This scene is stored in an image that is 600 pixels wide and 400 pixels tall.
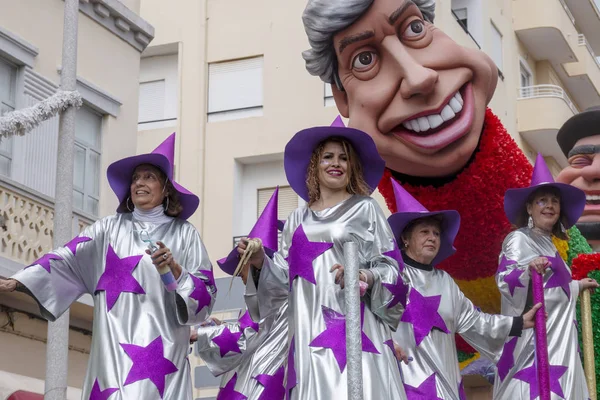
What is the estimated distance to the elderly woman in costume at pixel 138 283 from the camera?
20.9 ft

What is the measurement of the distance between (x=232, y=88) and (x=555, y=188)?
42.0 ft

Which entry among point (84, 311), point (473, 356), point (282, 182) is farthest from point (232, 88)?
point (473, 356)

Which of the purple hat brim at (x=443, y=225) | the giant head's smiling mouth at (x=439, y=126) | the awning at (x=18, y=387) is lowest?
the awning at (x=18, y=387)

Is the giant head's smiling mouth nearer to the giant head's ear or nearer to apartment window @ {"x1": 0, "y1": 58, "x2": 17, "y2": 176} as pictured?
the giant head's ear

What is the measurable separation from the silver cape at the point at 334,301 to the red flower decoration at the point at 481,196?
2315 mm

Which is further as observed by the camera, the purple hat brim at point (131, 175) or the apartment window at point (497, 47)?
the apartment window at point (497, 47)

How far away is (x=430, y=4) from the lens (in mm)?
8695

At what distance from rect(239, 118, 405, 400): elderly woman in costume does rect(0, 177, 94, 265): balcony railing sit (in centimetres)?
608

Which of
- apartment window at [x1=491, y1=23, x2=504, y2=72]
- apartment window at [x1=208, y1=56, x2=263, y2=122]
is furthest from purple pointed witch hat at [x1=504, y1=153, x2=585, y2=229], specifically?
apartment window at [x1=491, y1=23, x2=504, y2=72]

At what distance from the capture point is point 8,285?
20.6ft

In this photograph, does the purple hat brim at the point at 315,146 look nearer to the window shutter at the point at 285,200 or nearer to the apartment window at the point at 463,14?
the window shutter at the point at 285,200

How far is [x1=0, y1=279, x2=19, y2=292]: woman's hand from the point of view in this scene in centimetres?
623

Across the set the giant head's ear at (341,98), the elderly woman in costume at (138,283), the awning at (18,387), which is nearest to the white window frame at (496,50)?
the awning at (18,387)

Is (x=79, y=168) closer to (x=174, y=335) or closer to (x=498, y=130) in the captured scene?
(x=498, y=130)
